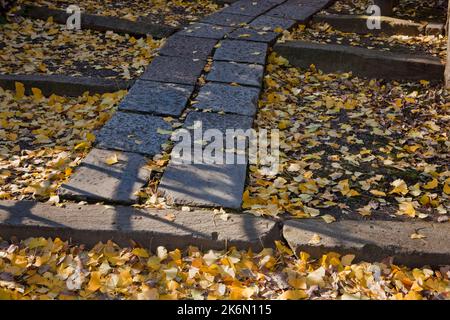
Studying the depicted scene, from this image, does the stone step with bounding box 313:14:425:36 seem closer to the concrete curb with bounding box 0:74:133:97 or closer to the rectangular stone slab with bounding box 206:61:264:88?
the rectangular stone slab with bounding box 206:61:264:88

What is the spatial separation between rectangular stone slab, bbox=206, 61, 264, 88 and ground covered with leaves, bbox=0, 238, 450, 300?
6.78ft

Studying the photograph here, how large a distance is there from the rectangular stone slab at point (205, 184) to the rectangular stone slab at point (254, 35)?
7.32ft

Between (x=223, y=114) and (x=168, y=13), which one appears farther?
(x=168, y=13)

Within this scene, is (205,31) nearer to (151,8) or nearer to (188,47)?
(188,47)

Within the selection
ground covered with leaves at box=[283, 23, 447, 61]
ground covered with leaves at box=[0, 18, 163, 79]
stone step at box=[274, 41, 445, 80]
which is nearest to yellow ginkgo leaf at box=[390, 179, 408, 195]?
stone step at box=[274, 41, 445, 80]

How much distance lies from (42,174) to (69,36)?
2.70 metres

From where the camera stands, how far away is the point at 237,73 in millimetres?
4734

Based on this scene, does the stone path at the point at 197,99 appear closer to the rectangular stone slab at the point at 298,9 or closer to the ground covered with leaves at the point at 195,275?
the rectangular stone slab at the point at 298,9

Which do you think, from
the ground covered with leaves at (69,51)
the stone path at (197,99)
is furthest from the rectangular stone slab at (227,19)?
the ground covered with leaves at (69,51)

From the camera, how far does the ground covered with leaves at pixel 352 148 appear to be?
3242 millimetres

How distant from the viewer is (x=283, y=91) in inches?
186

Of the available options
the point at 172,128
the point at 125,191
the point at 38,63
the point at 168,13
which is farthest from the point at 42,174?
the point at 168,13
